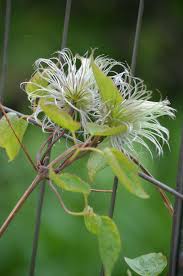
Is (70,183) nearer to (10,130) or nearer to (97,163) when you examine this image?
(97,163)

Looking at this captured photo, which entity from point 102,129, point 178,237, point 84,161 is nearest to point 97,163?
point 102,129

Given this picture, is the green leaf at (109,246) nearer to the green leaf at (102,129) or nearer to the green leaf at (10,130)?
the green leaf at (102,129)

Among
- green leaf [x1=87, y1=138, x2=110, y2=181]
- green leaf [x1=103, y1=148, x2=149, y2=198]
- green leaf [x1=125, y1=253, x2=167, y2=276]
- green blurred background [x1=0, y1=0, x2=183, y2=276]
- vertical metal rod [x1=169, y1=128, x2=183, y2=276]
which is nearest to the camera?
green leaf [x1=103, y1=148, x2=149, y2=198]

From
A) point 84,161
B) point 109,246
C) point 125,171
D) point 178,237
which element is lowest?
point 84,161

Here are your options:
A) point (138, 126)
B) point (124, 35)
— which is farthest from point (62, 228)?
point (138, 126)

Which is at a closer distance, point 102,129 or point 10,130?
point 102,129

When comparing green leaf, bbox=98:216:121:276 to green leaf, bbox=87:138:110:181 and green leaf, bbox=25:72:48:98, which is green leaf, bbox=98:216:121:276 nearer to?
green leaf, bbox=87:138:110:181

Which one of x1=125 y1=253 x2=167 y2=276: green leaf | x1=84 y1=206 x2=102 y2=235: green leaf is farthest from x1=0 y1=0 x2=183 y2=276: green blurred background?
x1=84 y1=206 x2=102 y2=235: green leaf

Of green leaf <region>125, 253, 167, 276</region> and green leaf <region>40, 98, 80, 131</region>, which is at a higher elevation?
green leaf <region>40, 98, 80, 131</region>
